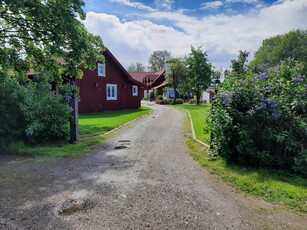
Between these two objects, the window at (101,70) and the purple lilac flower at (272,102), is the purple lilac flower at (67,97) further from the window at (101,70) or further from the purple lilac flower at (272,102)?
the window at (101,70)

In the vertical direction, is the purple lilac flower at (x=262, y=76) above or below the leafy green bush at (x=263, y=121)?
above

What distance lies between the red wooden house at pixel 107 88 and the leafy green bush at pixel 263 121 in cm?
1575

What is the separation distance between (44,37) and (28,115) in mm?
3229

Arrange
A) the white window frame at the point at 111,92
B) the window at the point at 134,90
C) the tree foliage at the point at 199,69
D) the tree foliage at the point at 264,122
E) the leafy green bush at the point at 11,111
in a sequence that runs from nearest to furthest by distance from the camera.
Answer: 1. the tree foliage at the point at 264,122
2. the leafy green bush at the point at 11,111
3. the white window frame at the point at 111,92
4. the window at the point at 134,90
5. the tree foliage at the point at 199,69

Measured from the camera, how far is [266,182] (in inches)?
187

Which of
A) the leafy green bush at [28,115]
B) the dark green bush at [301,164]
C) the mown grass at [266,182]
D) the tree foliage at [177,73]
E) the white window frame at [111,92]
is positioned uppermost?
the tree foliage at [177,73]

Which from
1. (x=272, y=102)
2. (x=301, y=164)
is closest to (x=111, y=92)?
(x=272, y=102)

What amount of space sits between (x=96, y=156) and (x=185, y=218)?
164 inches

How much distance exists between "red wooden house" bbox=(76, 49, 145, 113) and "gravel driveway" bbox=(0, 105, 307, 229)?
1475cm

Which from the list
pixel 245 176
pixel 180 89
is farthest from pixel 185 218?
pixel 180 89

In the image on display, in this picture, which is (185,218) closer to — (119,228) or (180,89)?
(119,228)

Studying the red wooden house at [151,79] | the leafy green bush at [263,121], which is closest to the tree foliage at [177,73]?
the red wooden house at [151,79]

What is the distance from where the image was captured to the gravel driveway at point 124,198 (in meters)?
3.25

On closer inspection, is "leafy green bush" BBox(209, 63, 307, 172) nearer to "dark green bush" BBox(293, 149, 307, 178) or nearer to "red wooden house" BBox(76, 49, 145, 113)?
"dark green bush" BBox(293, 149, 307, 178)
